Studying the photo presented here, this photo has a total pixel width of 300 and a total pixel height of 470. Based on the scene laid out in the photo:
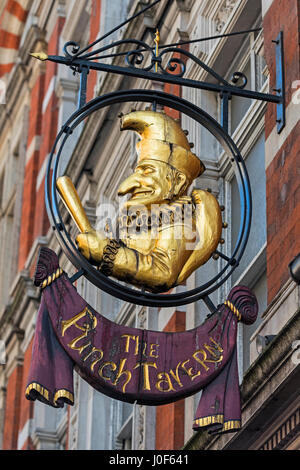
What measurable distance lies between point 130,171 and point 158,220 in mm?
7906

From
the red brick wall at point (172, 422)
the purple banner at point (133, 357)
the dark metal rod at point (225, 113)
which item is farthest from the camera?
the red brick wall at point (172, 422)

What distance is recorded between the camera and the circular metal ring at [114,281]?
1020cm

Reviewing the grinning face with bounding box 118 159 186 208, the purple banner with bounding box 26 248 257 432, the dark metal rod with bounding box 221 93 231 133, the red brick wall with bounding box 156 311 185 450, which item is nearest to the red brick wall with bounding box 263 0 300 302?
the dark metal rod with bounding box 221 93 231 133

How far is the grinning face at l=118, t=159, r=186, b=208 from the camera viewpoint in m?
10.9

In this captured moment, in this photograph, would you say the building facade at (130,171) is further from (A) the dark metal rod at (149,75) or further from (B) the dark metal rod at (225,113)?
(B) the dark metal rod at (225,113)

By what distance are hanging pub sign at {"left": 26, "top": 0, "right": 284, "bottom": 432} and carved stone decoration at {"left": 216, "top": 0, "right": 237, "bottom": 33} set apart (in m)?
4.55

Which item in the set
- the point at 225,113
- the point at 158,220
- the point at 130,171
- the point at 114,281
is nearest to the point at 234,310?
the point at 114,281

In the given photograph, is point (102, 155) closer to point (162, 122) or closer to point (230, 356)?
point (162, 122)

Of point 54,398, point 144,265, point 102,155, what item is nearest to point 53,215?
point 144,265

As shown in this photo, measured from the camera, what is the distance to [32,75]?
28.3m

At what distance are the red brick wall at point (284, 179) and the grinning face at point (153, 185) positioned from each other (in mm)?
998

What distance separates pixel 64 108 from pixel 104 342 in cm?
1484

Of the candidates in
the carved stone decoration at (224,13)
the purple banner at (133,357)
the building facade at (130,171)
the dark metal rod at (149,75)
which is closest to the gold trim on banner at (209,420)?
the purple banner at (133,357)

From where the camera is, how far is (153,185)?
1094 cm
